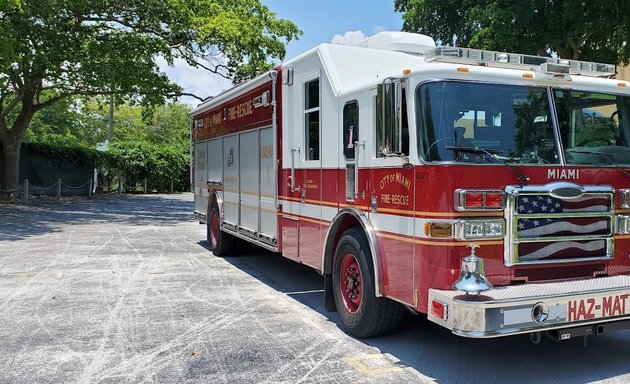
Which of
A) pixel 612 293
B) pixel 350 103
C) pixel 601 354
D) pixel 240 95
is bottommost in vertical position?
pixel 601 354

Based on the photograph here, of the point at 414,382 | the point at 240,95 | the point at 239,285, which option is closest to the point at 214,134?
the point at 240,95

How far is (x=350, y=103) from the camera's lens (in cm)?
550

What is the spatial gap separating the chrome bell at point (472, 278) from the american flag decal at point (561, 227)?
522mm

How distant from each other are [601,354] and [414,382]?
6.33 feet

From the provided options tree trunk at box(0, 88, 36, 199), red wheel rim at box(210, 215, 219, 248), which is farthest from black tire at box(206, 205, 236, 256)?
tree trunk at box(0, 88, 36, 199)

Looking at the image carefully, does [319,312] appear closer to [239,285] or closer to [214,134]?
[239,285]

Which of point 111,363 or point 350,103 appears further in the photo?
point 350,103

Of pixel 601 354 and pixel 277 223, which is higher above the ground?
pixel 277 223

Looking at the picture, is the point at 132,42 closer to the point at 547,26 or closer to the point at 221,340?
the point at 547,26

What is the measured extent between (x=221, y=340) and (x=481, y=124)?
3.12 meters

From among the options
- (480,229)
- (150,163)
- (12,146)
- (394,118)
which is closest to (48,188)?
(12,146)

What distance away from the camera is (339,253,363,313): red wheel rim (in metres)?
5.43

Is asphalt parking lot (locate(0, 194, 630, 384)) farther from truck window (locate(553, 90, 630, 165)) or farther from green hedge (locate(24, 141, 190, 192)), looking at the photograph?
green hedge (locate(24, 141, 190, 192))

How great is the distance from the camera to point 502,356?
5000mm
